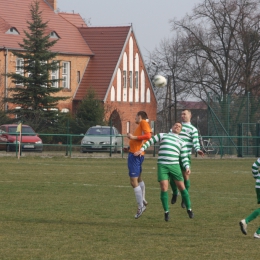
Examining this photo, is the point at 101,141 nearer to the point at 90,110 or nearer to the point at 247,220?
the point at 90,110

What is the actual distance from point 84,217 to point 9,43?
46.8 m

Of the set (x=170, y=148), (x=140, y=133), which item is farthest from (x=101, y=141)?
(x=170, y=148)

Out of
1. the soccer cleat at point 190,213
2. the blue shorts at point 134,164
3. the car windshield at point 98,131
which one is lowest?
the soccer cleat at point 190,213

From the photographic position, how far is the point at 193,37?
61.8 metres

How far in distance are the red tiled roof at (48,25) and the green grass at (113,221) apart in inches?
1481

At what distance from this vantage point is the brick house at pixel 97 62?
62719mm

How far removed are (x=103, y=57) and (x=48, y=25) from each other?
502 centimetres

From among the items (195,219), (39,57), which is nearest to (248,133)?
(39,57)

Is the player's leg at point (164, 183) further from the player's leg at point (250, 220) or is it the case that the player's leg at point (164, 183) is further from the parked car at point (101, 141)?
the parked car at point (101, 141)

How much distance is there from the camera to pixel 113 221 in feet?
44.0

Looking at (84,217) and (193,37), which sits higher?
(193,37)

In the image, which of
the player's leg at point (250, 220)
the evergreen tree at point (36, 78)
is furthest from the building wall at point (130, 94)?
the player's leg at point (250, 220)

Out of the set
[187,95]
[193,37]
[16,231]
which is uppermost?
[193,37]

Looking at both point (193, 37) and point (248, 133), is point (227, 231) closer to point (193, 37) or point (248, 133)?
point (248, 133)
